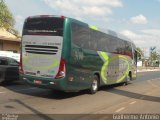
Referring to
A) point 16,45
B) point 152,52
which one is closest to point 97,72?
point 16,45

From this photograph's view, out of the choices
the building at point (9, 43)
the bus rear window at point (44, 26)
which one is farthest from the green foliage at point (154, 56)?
the bus rear window at point (44, 26)

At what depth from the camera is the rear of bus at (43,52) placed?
47.0 feet

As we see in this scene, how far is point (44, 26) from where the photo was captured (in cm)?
1480

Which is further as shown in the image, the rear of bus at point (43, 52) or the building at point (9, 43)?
the building at point (9, 43)

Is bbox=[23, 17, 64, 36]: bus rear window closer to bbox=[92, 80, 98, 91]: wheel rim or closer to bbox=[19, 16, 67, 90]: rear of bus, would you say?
bbox=[19, 16, 67, 90]: rear of bus

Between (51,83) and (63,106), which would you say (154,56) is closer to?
(51,83)

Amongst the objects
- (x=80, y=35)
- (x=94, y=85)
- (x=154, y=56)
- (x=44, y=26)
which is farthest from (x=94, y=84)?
(x=154, y=56)

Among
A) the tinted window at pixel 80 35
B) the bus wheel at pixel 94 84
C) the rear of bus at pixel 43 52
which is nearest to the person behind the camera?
the rear of bus at pixel 43 52

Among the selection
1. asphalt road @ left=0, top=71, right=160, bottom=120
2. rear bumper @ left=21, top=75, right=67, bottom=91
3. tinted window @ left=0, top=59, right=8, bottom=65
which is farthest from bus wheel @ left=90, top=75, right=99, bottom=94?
tinted window @ left=0, top=59, right=8, bottom=65

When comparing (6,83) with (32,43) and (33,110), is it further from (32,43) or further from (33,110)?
(33,110)

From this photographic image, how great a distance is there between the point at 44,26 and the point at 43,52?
41.8 inches

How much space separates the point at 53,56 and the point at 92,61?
3076mm

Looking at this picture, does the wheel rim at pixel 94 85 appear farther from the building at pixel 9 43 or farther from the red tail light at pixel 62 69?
the building at pixel 9 43

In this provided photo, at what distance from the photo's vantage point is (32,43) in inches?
595
